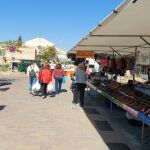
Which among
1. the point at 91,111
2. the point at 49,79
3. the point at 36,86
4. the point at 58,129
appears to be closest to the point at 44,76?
the point at 49,79

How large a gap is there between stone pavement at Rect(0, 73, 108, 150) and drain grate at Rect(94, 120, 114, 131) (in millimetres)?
194

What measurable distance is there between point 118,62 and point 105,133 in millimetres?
8879

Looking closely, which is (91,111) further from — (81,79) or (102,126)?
(102,126)

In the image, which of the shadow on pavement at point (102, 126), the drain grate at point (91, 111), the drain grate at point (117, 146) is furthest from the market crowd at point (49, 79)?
the drain grate at point (117, 146)

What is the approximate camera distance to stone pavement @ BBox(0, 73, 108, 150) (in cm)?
844

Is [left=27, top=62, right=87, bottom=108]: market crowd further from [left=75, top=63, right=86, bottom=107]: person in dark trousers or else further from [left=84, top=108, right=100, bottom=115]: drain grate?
[left=84, top=108, right=100, bottom=115]: drain grate

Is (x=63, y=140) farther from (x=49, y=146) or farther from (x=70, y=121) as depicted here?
(x=70, y=121)

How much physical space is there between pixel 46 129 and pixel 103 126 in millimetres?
1741

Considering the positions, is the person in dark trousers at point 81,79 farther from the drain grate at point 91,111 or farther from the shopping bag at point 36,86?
the shopping bag at point 36,86

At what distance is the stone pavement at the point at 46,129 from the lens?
844 centimetres

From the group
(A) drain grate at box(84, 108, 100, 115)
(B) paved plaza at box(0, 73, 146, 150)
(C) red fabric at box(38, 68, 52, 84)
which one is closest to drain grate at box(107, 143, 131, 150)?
(B) paved plaza at box(0, 73, 146, 150)

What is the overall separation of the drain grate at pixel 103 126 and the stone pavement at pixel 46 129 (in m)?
0.19

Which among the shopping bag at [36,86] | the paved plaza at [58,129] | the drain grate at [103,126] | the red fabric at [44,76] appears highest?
the red fabric at [44,76]

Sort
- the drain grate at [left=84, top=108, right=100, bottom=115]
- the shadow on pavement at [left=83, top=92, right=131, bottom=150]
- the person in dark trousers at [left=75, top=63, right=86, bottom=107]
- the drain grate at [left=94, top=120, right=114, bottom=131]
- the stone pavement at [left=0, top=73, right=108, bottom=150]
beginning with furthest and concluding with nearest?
the person in dark trousers at [left=75, top=63, right=86, bottom=107]
the drain grate at [left=84, top=108, right=100, bottom=115]
the drain grate at [left=94, top=120, right=114, bottom=131]
the shadow on pavement at [left=83, top=92, right=131, bottom=150]
the stone pavement at [left=0, top=73, right=108, bottom=150]
